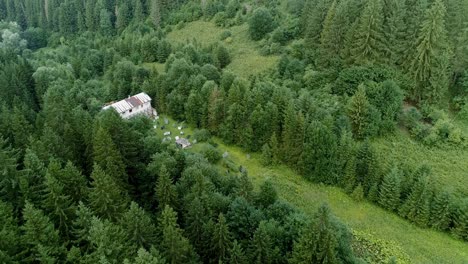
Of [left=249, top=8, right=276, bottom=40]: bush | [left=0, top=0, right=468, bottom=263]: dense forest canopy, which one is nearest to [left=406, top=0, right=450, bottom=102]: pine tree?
[left=0, top=0, right=468, bottom=263]: dense forest canopy

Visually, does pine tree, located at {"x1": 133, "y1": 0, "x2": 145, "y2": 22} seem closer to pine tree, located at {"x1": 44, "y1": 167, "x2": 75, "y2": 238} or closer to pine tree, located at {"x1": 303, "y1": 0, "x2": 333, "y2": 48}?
pine tree, located at {"x1": 303, "y1": 0, "x2": 333, "y2": 48}

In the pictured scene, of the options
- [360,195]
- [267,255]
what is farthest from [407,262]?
[267,255]

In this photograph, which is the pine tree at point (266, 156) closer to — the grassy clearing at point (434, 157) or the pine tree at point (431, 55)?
the grassy clearing at point (434, 157)

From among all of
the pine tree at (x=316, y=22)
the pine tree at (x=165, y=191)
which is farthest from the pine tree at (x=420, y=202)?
the pine tree at (x=316, y=22)

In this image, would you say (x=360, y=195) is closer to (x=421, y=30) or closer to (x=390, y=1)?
(x=421, y=30)

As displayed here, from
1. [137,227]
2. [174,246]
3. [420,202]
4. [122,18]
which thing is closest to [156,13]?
[122,18]

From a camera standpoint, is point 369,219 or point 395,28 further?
point 395,28

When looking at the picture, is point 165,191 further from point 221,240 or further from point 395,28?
point 395,28
